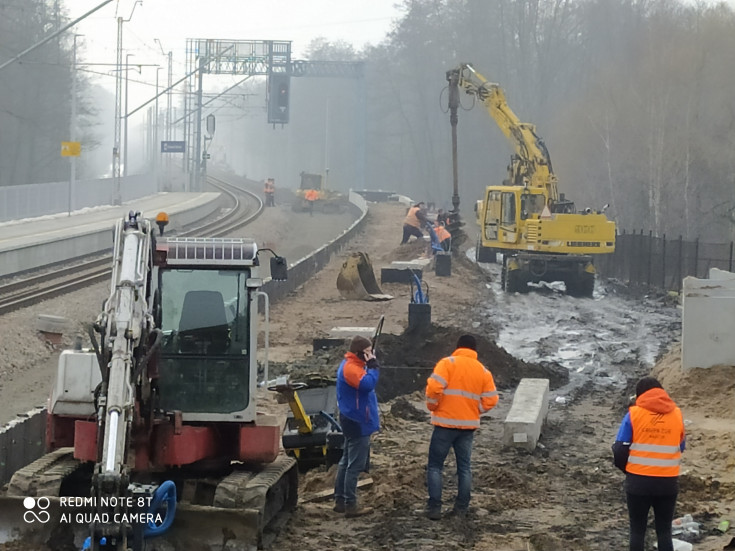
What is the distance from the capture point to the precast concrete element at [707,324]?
1596 centimetres

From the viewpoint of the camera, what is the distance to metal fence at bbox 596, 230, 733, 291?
3409cm

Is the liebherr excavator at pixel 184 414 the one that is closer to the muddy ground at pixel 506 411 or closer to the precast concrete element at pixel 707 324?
the muddy ground at pixel 506 411

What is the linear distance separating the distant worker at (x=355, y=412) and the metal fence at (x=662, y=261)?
79.9 feet

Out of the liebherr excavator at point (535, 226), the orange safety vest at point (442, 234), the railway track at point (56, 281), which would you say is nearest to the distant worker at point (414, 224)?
the orange safety vest at point (442, 234)

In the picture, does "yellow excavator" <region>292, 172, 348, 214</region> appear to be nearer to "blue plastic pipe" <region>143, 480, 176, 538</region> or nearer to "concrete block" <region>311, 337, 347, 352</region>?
"concrete block" <region>311, 337, 347, 352</region>

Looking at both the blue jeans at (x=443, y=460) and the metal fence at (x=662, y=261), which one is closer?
the blue jeans at (x=443, y=460)

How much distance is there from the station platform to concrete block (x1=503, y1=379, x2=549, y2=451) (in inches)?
293

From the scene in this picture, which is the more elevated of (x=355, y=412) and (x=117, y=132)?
(x=117, y=132)

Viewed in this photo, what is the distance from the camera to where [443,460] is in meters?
9.91

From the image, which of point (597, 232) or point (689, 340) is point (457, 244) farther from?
point (689, 340)

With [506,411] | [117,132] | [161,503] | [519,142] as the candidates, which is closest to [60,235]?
[519,142]

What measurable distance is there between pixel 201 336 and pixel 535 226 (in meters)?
22.3

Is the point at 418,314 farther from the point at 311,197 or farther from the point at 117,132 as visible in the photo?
the point at 311,197

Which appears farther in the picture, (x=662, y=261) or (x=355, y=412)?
(x=662, y=261)
